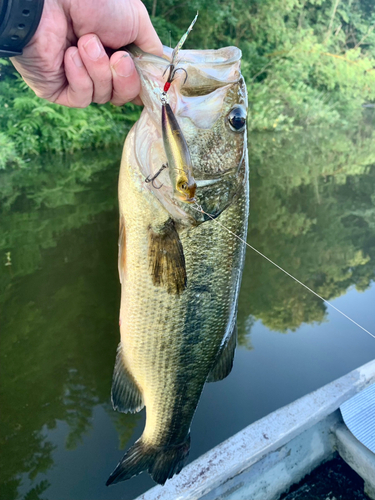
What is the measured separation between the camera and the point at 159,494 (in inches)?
75.7

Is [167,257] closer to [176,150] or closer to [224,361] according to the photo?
[176,150]

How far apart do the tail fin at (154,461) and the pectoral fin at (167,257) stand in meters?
0.79

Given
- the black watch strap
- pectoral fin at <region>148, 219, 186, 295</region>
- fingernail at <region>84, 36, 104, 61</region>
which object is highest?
the black watch strap

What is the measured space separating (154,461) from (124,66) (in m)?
1.65

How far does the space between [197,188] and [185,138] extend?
0.61ft

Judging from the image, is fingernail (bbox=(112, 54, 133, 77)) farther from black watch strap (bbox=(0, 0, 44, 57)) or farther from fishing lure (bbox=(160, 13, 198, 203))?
black watch strap (bbox=(0, 0, 44, 57))

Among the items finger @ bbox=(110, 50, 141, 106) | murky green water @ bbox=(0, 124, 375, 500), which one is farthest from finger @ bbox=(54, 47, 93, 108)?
murky green water @ bbox=(0, 124, 375, 500)

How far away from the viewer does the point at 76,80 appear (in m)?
1.57

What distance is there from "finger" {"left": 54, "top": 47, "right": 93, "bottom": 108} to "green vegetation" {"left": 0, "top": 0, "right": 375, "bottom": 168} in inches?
311

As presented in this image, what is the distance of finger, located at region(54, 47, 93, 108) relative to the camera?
1.53m

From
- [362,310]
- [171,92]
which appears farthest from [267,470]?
[362,310]

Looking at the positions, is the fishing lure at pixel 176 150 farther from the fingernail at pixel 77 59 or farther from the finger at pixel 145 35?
the fingernail at pixel 77 59

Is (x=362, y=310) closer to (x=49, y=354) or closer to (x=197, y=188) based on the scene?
(x=49, y=354)

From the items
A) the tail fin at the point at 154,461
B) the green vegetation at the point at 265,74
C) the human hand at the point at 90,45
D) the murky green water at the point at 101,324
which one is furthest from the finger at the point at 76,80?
the green vegetation at the point at 265,74
